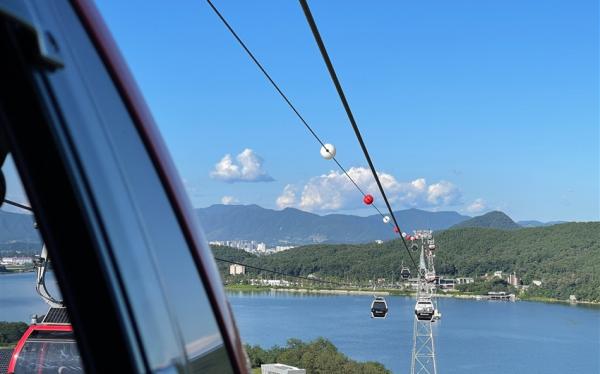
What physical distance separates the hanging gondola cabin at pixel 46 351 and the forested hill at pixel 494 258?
169 ft

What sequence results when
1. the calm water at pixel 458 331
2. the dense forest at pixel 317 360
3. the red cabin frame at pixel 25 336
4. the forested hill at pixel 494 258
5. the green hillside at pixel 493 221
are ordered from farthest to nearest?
the green hillside at pixel 493 221 < the forested hill at pixel 494 258 < the calm water at pixel 458 331 < the dense forest at pixel 317 360 < the red cabin frame at pixel 25 336

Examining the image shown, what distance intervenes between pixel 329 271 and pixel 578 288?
2195 centimetres

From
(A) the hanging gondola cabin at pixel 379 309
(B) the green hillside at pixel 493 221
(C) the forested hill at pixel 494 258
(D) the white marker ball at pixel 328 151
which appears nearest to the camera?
(D) the white marker ball at pixel 328 151

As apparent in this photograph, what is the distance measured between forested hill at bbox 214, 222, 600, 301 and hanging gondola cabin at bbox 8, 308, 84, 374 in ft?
169

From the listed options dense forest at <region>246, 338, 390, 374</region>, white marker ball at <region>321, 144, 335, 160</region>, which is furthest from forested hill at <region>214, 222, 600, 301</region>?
white marker ball at <region>321, 144, 335, 160</region>

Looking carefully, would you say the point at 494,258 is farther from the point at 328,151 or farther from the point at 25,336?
the point at 25,336

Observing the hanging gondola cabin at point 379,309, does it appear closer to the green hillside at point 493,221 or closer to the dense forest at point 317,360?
the dense forest at point 317,360

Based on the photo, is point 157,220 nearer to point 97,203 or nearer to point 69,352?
point 97,203

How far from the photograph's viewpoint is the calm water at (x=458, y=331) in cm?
3659

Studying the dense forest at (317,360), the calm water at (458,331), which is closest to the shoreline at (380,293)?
the calm water at (458,331)

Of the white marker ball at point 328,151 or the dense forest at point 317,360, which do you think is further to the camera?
the dense forest at point 317,360

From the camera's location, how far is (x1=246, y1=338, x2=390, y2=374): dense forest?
2717 cm

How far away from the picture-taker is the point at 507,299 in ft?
218

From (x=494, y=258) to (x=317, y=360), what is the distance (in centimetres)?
4950
